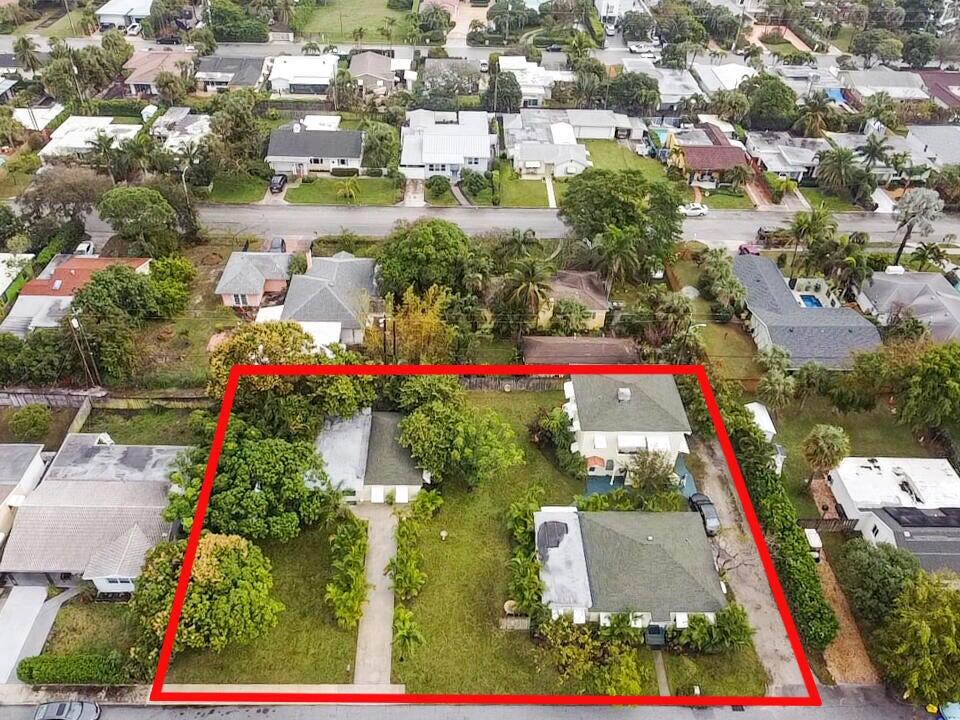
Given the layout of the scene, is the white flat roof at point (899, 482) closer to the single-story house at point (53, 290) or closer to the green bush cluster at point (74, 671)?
the green bush cluster at point (74, 671)

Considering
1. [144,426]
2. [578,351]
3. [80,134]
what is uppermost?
[80,134]

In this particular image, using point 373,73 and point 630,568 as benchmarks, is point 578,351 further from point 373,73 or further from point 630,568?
point 373,73

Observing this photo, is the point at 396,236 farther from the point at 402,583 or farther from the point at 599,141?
the point at 599,141

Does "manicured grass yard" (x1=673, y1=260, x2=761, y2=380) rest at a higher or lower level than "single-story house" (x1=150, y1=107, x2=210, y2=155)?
lower

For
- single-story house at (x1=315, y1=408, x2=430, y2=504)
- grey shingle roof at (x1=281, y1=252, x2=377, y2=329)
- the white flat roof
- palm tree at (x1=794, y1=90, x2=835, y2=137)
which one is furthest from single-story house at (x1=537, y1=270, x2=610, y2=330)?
palm tree at (x1=794, y1=90, x2=835, y2=137)

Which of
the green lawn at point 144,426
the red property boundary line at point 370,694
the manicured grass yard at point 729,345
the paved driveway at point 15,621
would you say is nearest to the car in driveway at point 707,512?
the red property boundary line at point 370,694

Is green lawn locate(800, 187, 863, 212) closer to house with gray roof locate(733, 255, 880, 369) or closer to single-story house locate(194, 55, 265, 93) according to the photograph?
house with gray roof locate(733, 255, 880, 369)

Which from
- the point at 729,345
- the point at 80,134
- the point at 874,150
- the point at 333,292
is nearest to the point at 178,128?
the point at 80,134
